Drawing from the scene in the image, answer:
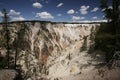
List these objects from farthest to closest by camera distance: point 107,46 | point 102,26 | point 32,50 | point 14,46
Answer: point 32,50 < point 14,46 < point 102,26 < point 107,46

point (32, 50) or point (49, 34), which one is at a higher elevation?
point (49, 34)

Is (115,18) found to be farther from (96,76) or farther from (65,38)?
(65,38)

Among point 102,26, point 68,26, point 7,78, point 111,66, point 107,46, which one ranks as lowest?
point 7,78

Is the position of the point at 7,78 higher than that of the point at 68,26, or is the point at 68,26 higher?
the point at 68,26

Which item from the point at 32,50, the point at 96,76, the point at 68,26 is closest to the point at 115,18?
the point at 96,76

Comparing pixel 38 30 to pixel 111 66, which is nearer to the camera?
pixel 111 66

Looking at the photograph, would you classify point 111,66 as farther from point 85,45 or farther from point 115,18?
point 85,45

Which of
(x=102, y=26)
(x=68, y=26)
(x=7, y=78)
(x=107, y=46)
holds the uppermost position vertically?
(x=68, y=26)

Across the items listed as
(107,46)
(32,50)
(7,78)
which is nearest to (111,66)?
(107,46)

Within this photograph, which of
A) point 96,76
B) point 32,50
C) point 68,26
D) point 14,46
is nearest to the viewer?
point 96,76
